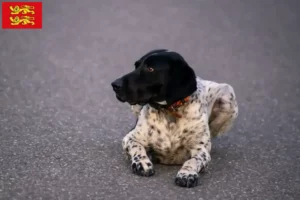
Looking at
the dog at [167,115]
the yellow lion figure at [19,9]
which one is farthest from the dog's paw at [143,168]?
the yellow lion figure at [19,9]

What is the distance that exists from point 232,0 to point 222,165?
20.4 feet

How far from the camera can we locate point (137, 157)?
17.0ft

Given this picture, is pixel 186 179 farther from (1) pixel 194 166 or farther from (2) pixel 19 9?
(2) pixel 19 9

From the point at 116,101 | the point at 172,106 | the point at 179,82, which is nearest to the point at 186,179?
the point at 172,106

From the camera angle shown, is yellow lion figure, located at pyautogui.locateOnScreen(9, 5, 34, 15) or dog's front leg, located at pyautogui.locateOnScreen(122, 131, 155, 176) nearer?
dog's front leg, located at pyautogui.locateOnScreen(122, 131, 155, 176)

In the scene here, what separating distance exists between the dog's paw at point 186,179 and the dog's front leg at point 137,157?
0.26m

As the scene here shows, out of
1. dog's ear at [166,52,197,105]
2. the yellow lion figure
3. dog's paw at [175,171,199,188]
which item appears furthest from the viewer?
the yellow lion figure

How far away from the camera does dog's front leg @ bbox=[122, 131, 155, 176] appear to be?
200 inches

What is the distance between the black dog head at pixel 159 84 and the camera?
5078mm

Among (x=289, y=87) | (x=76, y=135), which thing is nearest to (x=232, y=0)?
(x=289, y=87)

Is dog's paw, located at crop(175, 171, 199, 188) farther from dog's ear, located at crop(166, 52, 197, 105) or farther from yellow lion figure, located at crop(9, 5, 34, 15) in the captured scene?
yellow lion figure, located at crop(9, 5, 34, 15)

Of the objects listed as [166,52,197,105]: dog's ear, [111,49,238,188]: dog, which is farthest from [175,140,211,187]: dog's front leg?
[166,52,197,105]: dog's ear

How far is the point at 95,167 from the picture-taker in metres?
5.26

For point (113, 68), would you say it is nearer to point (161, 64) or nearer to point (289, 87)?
point (289, 87)
